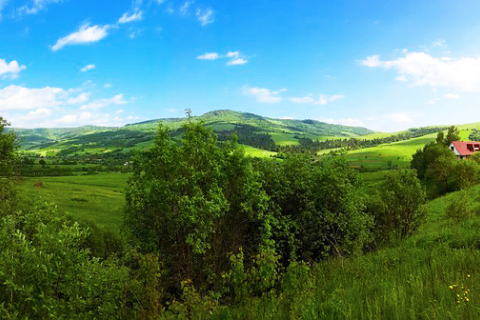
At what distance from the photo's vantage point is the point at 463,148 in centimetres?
14988

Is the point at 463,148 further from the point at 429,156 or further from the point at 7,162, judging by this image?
the point at 7,162

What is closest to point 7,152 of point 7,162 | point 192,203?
point 7,162

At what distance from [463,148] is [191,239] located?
7026 inches

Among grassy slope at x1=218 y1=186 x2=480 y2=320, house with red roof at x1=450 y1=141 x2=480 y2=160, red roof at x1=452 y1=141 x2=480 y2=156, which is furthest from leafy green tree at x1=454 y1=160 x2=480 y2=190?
grassy slope at x1=218 y1=186 x2=480 y2=320

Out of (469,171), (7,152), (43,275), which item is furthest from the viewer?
(469,171)

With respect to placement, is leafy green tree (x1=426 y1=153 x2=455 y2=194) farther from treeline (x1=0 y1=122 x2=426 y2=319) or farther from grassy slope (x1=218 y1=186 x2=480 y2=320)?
grassy slope (x1=218 y1=186 x2=480 y2=320)

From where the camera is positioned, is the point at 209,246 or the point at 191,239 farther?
the point at 209,246

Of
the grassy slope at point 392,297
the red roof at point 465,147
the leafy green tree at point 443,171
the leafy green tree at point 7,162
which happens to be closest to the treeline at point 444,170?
the leafy green tree at point 443,171

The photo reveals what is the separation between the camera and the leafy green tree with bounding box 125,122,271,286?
19.9 metres

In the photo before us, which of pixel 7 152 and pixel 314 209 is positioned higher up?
pixel 7 152

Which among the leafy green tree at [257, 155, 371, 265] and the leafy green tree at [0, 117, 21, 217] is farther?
the leafy green tree at [0, 117, 21, 217]

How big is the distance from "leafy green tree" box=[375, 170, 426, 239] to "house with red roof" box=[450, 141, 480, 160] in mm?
132589

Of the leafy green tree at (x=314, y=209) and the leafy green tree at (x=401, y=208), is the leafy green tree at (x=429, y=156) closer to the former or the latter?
the leafy green tree at (x=401, y=208)

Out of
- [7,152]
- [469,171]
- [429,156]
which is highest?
[7,152]
